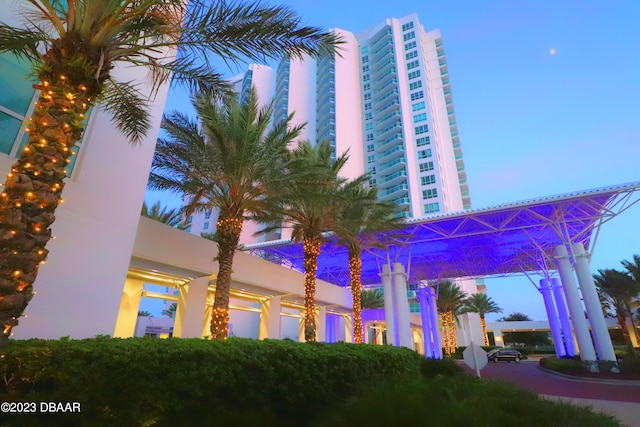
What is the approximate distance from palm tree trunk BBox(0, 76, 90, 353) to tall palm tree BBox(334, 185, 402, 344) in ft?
42.0

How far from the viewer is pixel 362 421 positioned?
17.7ft

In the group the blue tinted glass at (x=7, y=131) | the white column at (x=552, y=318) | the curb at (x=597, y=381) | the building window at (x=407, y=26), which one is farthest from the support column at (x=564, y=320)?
the building window at (x=407, y=26)

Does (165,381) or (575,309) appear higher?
(575,309)

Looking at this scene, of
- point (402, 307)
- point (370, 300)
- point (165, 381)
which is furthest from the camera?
point (370, 300)

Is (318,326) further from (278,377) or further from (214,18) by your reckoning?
(214,18)

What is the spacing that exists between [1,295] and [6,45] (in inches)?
181

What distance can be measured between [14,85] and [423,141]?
6252cm

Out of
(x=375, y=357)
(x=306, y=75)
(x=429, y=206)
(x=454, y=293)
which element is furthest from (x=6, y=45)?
(x=306, y=75)

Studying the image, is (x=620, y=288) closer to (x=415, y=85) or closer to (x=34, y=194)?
(x=34, y=194)

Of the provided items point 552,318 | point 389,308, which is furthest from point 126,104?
point 552,318

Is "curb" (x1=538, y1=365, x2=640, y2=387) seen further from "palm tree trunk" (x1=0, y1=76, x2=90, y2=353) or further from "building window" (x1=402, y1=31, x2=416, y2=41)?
"building window" (x1=402, y1=31, x2=416, y2=41)

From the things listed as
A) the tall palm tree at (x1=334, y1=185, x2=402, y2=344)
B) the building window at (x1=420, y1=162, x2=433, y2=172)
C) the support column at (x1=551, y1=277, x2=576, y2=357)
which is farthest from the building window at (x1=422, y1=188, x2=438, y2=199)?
the tall palm tree at (x1=334, y1=185, x2=402, y2=344)

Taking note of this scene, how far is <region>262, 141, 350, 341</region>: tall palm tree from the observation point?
13.1 meters

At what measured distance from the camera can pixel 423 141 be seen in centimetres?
6400
